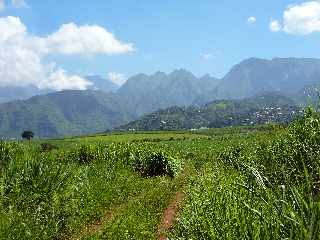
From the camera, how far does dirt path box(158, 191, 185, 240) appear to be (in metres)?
15.9

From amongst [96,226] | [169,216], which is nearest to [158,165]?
[169,216]

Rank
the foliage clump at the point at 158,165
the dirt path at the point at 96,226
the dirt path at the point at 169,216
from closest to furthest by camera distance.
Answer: the dirt path at the point at 169,216
the dirt path at the point at 96,226
the foliage clump at the point at 158,165

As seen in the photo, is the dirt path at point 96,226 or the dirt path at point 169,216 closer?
the dirt path at point 169,216

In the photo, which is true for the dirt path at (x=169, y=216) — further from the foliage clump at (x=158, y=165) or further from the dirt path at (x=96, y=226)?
the foliage clump at (x=158, y=165)

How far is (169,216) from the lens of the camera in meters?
19.0

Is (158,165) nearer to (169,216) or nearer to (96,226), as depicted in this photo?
(169,216)

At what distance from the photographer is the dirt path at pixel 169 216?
15941 millimetres

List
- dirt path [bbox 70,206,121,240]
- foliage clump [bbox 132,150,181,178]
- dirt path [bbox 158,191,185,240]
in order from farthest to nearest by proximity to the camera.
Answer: foliage clump [bbox 132,150,181,178] → dirt path [bbox 70,206,121,240] → dirt path [bbox 158,191,185,240]

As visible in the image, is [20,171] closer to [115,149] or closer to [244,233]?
[244,233]

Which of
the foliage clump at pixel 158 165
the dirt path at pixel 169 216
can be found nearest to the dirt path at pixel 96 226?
the dirt path at pixel 169 216

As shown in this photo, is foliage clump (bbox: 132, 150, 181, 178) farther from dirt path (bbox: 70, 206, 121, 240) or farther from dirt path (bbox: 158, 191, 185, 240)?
dirt path (bbox: 70, 206, 121, 240)

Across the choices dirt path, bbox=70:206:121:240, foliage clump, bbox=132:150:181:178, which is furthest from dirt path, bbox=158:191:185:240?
foliage clump, bbox=132:150:181:178

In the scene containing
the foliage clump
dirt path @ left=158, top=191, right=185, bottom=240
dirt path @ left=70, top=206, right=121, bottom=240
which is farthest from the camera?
the foliage clump

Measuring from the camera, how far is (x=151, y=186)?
89.0ft
